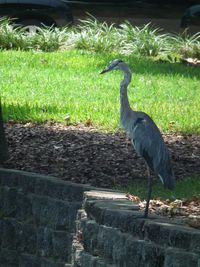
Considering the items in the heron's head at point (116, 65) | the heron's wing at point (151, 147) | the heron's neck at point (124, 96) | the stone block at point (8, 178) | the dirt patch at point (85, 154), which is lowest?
the stone block at point (8, 178)

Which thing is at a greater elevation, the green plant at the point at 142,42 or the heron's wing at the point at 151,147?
the heron's wing at the point at 151,147

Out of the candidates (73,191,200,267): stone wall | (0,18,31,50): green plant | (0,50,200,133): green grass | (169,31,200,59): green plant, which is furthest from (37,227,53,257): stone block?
(0,18,31,50): green plant

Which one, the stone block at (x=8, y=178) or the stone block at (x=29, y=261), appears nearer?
the stone block at (x=29, y=261)

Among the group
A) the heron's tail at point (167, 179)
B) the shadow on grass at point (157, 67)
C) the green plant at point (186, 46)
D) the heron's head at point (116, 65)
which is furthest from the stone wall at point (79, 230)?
the green plant at point (186, 46)

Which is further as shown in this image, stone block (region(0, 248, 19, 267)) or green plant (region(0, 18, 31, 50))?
green plant (region(0, 18, 31, 50))

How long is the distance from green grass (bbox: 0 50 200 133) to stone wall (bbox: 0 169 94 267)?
6.49 feet

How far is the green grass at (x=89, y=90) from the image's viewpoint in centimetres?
1154

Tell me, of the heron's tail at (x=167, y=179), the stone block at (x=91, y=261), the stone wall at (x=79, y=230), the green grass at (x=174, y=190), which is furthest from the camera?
the green grass at (x=174, y=190)

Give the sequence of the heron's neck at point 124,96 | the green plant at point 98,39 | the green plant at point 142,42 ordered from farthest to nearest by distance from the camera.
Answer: the green plant at point 98,39 < the green plant at point 142,42 < the heron's neck at point 124,96

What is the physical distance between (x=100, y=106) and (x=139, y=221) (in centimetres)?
523

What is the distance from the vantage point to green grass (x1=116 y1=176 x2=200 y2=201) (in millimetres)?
8484

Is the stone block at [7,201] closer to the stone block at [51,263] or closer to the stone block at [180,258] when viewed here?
the stone block at [51,263]

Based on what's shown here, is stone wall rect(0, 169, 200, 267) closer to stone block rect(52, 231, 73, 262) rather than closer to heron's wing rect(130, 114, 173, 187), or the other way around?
stone block rect(52, 231, 73, 262)

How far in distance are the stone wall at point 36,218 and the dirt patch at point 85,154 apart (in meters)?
0.39
